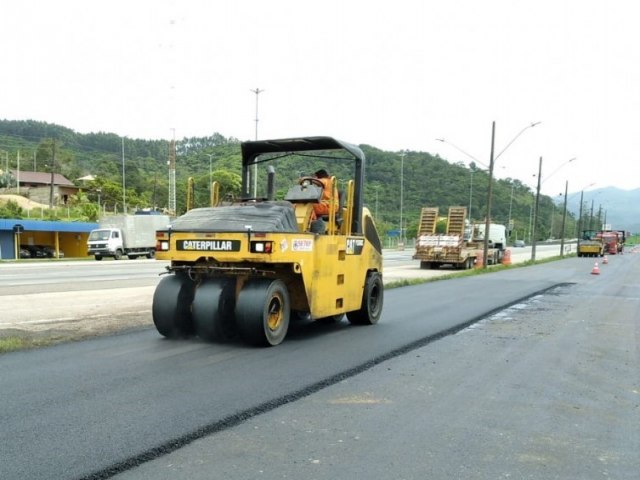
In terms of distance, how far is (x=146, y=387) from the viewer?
5801 mm

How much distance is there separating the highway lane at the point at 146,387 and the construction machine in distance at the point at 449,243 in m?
21.9

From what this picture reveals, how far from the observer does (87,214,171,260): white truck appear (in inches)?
1471

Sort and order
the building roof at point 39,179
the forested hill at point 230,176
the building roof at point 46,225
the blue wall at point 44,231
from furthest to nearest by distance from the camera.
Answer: the building roof at point 39,179 → the forested hill at point 230,176 → the blue wall at point 44,231 → the building roof at point 46,225

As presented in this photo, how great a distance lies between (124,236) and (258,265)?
32970 mm

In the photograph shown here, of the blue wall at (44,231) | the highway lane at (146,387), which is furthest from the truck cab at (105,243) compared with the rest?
the highway lane at (146,387)

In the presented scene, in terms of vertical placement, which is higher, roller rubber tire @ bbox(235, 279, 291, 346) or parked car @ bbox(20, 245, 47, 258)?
roller rubber tire @ bbox(235, 279, 291, 346)

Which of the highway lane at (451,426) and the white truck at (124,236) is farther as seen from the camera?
the white truck at (124,236)

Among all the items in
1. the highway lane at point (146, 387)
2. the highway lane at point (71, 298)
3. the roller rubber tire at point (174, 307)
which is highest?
the roller rubber tire at point (174, 307)

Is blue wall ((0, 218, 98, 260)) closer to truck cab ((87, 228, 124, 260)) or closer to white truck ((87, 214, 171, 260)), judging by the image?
white truck ((87, 214, 171, 260))

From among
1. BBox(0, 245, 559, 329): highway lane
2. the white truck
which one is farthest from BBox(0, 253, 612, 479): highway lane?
the white truck

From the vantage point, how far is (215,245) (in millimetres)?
7836

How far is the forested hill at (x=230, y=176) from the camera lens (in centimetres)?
7618

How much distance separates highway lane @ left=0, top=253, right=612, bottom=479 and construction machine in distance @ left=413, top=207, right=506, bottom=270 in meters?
21.9

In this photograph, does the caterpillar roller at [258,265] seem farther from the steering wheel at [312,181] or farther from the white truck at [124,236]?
the white truck at [124,236]
